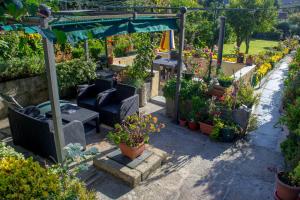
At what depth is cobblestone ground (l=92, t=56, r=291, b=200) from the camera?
4.38m

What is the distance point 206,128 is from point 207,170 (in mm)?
1464

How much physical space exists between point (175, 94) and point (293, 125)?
2.86 metres

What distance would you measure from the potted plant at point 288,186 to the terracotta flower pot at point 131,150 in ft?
7.70

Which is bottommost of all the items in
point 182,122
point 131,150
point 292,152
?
point 182,122

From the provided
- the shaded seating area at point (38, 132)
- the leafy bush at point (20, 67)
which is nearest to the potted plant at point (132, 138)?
the shaded seating area at point (38, 132)

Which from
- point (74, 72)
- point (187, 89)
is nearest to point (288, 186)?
point (187, 89)

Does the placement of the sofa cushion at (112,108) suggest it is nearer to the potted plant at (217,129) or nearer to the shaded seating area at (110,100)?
the shaded seating area at (110,100)

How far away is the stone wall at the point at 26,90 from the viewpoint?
672cm

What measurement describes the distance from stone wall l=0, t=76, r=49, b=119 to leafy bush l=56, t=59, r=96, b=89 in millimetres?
557

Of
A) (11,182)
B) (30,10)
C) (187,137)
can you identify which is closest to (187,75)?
(187,137)

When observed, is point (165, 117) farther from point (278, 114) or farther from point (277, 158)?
point (278, 114)

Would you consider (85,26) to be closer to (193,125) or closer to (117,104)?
(117,104)

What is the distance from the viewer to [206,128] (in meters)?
6.31

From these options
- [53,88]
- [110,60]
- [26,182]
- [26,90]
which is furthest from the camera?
[110,60]
